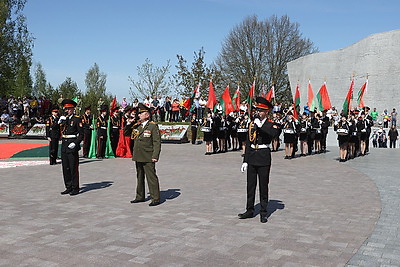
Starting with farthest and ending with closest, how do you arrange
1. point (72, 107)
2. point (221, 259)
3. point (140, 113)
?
point (72, 107) → point (140, 113) → point (221, 259)

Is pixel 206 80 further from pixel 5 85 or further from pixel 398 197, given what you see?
pixel 398 197

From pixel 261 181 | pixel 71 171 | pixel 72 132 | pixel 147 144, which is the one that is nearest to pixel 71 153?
pixel 71 171

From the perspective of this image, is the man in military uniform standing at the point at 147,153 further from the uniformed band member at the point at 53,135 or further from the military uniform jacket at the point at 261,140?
the uniformed band member at the point at 53,135

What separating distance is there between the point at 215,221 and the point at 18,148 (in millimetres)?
15500

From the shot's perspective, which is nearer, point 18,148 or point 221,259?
point 221,259

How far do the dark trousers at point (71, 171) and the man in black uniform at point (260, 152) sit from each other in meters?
3.82

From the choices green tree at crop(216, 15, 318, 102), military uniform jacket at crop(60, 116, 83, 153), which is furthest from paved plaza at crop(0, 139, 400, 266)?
green tree at crop(216, 15, 318, 102)

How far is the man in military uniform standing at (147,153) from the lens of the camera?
25.8ft

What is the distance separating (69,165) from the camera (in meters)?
8.92

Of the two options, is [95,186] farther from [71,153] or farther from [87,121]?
[87,121]

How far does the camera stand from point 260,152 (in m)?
6.72

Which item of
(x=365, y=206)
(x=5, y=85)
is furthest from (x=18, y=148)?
(x=5, y=85)

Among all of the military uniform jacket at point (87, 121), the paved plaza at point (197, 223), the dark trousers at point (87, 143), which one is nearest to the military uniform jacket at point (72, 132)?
the paved plaza at point (197, 223)

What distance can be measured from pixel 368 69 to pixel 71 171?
112 feet
